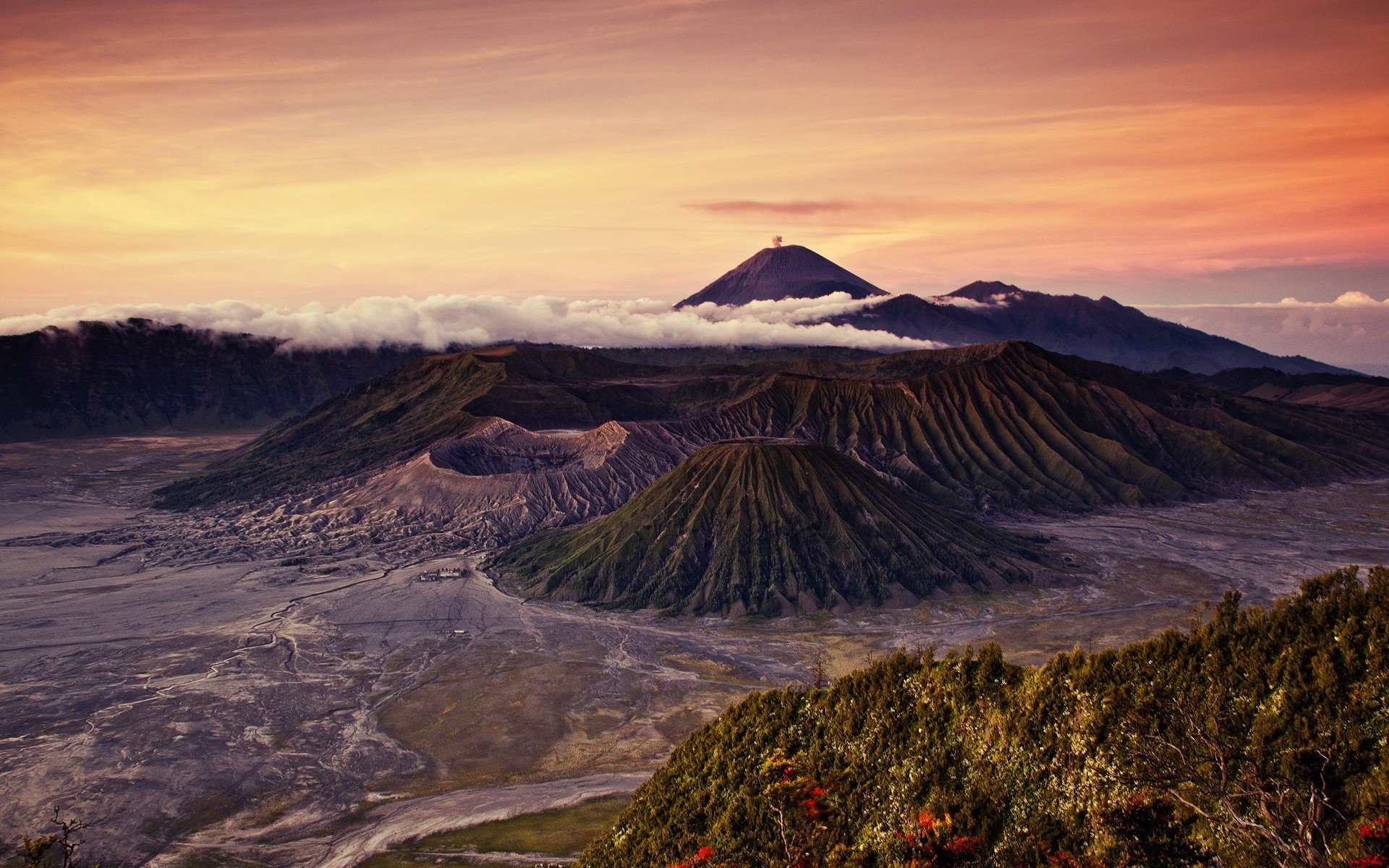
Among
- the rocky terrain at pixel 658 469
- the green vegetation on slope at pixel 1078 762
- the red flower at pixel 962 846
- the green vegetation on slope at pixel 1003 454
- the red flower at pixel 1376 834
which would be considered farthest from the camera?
the green vegetation on slope at pixel 1003 454

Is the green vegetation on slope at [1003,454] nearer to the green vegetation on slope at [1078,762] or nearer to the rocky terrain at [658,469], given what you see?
the rocky terrain at [658,469]

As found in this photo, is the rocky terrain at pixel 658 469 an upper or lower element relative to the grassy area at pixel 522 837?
upper

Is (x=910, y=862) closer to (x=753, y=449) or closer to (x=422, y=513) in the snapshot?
(x=753, y=449)

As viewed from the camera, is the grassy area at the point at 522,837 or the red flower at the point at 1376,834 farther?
the grassy area at the point at 522,837

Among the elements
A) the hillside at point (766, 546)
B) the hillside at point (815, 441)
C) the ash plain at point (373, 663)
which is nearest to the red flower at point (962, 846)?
the ash plain at point (373, 663)

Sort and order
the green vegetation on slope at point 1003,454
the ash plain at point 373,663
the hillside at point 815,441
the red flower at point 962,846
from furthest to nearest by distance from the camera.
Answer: the green vegetation on slope at point 1003,454, the hillside at point 815,441, the ash plain at point 373,663, the red flower at point 962,846

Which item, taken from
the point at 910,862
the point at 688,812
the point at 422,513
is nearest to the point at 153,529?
the point at 422,513

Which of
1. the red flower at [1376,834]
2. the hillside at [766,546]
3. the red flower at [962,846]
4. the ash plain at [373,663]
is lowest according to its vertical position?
the ash plain at [373,663]
